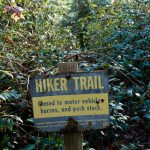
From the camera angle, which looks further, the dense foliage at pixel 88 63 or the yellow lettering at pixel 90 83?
the dense foliage at pixel 88 63

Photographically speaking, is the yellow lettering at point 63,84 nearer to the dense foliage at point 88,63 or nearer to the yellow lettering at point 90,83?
the yellow lettering at point 90,83

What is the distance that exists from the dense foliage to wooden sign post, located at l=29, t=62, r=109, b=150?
610 mm

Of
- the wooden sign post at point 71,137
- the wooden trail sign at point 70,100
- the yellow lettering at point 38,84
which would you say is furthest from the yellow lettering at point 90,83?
the yellow lettering at point 38,84

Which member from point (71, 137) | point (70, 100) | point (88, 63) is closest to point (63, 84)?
point (70, 100)

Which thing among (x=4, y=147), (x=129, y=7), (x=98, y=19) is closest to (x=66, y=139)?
(x=4, y=147)

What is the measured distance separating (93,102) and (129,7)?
18.2 feet

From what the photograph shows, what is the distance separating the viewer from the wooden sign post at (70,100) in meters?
2.38

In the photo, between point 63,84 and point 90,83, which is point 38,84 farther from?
point 90,83

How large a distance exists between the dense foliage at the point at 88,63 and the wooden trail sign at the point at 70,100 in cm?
61

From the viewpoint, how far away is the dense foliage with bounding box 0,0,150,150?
3428 mm

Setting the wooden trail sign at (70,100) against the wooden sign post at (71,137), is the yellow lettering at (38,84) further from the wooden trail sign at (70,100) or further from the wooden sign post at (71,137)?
the wooden sign post at (71,137)

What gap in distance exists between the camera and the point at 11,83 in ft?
12.5

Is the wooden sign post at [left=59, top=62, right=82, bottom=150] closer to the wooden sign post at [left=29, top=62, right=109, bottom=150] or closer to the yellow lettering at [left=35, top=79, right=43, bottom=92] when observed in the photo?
the wooden sign post at [left=29, top=62, right=109, bottom=150]

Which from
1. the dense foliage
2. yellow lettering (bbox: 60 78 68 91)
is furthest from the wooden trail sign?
the dense foliage
